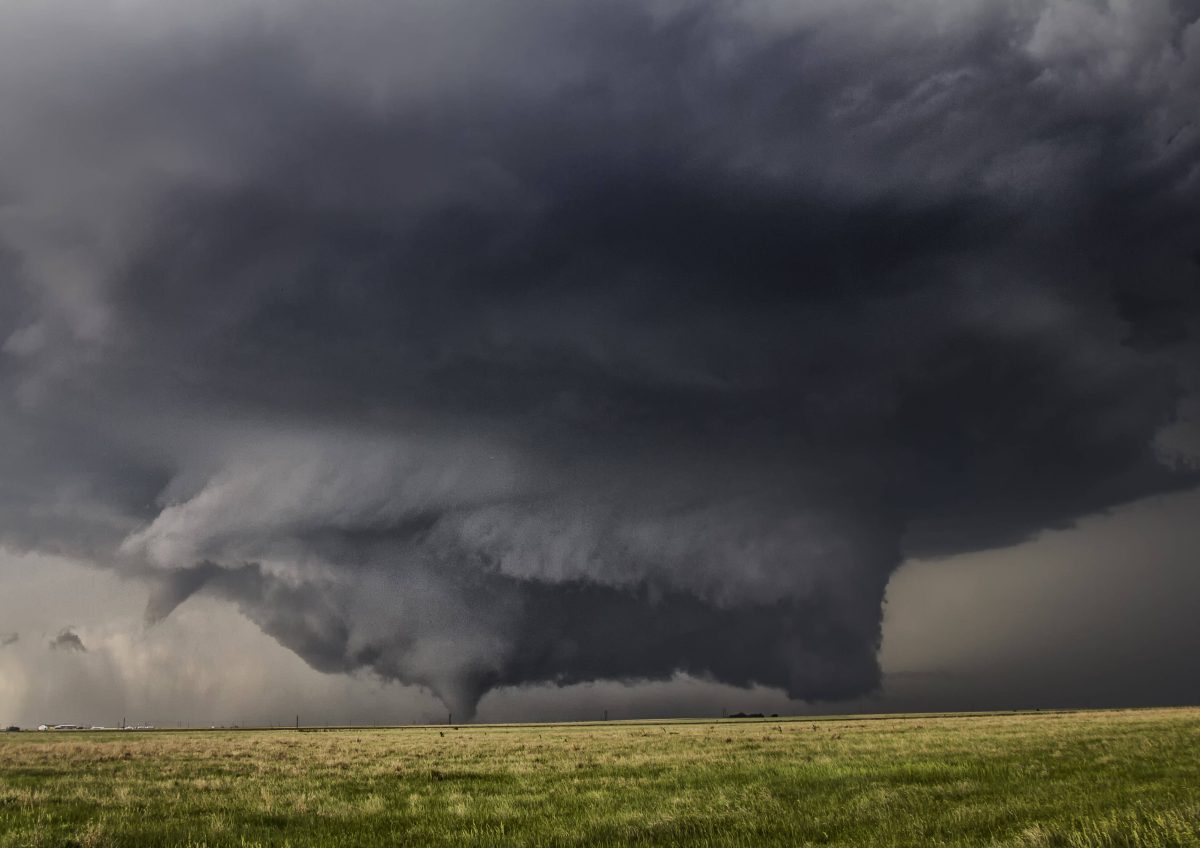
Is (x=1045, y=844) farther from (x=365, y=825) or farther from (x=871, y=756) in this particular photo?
(x=871, y=756)

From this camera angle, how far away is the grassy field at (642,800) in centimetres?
1346

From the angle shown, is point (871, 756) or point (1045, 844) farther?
point (871, 756)

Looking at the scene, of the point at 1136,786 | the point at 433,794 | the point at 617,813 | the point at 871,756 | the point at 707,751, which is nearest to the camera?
the point at 617,813

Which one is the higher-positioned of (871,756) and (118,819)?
(118,819)

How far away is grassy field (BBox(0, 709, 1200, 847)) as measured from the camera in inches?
530

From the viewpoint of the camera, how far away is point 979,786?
20094 mm

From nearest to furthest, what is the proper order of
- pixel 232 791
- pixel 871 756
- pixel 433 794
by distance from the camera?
pixel 433 794, pixel 232 791, pixel 871 756

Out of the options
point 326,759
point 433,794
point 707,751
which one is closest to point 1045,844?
point 433,794

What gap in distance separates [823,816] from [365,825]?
9.16m

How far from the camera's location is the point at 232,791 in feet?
76.4

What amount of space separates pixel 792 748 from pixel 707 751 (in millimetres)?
4705

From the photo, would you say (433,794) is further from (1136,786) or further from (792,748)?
(792,748)

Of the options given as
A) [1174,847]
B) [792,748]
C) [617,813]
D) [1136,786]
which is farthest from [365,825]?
[792,748]

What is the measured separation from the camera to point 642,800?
18.9 meters
